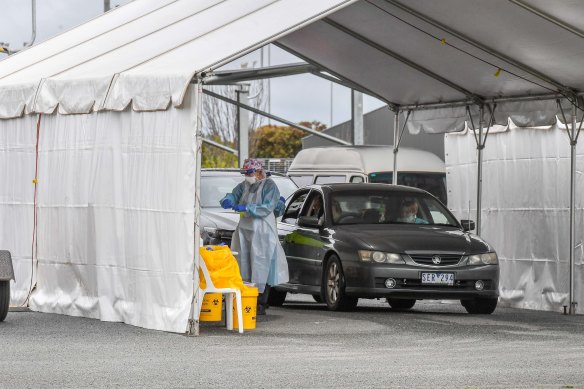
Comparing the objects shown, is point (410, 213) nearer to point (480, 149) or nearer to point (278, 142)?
point (480, 149)

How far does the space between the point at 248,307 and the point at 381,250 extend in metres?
2.67

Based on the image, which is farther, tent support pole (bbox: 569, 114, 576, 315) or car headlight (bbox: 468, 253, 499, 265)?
tent support pole (bbox: 569, 114, 576, 315)

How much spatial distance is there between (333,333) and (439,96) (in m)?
7.26

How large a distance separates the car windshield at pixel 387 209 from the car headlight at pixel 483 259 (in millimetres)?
1233

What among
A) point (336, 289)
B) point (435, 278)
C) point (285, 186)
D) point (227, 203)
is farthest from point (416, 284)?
point (285, 186)

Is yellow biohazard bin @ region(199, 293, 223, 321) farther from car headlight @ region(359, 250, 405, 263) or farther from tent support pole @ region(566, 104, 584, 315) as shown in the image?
tent support pole @ region(566, 104, 584, 315)

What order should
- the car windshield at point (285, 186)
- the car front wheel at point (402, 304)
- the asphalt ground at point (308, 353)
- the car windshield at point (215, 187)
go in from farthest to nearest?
the car windshield at point (285, 186)
the car windshield at point (215, 187)
the car front wheel at point (402, 304)
the asphalt ground at point (308, 353)

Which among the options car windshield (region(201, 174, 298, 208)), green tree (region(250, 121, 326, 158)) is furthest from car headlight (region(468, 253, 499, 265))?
green tree (region(250, 121, 326, 158))

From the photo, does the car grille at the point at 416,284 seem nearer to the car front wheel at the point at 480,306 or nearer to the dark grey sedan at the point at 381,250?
the dark grey sedan at the point at 381,250

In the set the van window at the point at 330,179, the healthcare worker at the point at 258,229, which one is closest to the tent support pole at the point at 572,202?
the healthcare worker at the point at 258,229

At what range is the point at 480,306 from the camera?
18406 mm

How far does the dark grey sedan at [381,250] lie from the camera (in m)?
17.3

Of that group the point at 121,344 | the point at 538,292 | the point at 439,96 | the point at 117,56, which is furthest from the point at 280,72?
the point at 121,344

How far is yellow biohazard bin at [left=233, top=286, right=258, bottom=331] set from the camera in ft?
49.9
